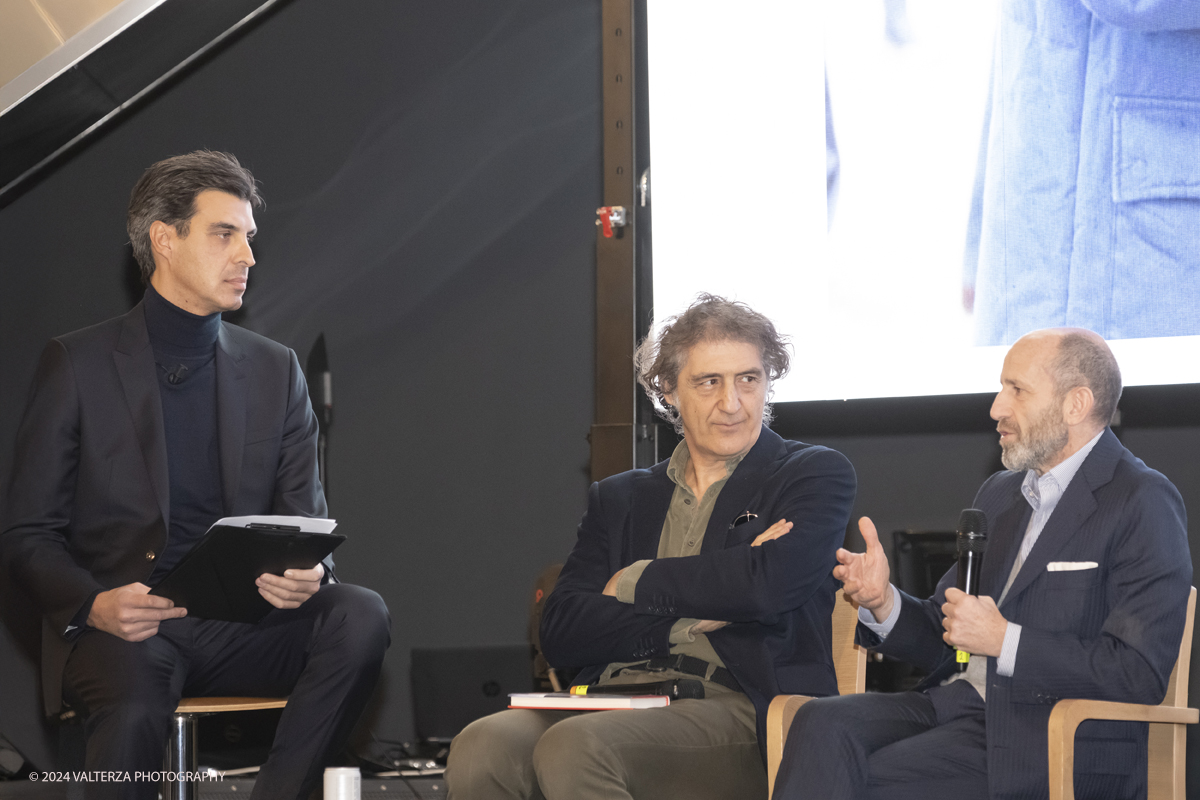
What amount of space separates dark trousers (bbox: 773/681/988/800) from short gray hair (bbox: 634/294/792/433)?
2.33 feet

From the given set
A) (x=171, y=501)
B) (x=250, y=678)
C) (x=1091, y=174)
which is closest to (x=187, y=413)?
(x=171, y=501)

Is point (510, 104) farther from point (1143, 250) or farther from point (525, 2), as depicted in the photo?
point (1143, 250)

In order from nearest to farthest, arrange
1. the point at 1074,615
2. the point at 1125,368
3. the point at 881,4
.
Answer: the point at 1074,615 → the point at 1125,368 → the point at 881,4

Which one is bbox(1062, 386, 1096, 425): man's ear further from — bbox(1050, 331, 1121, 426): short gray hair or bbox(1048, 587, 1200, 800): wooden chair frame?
bbox(1048, 587, 1200, 800): wooden chair frame

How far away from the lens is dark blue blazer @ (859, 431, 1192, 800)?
6.21 ft

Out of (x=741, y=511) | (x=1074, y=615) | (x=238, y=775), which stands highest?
(x=741, y=511)

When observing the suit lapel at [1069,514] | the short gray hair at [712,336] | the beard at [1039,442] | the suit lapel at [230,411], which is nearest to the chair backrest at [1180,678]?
the suit lapel at [1069,514]

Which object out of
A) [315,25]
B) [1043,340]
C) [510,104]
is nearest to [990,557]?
[1043,340]

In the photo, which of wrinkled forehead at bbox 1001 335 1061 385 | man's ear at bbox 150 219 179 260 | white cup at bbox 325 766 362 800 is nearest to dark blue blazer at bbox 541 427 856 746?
wrinkled forehead at bbox 1001 335 1061 385

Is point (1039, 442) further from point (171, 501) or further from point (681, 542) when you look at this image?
point (171, 501)

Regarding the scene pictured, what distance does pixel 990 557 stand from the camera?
224 cm

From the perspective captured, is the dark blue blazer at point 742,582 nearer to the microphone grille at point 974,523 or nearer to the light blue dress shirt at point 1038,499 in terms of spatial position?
the light blue dress shirt at point 1038,499

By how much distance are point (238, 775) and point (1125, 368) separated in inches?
113

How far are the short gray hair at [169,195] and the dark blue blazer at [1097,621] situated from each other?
6.37ft
